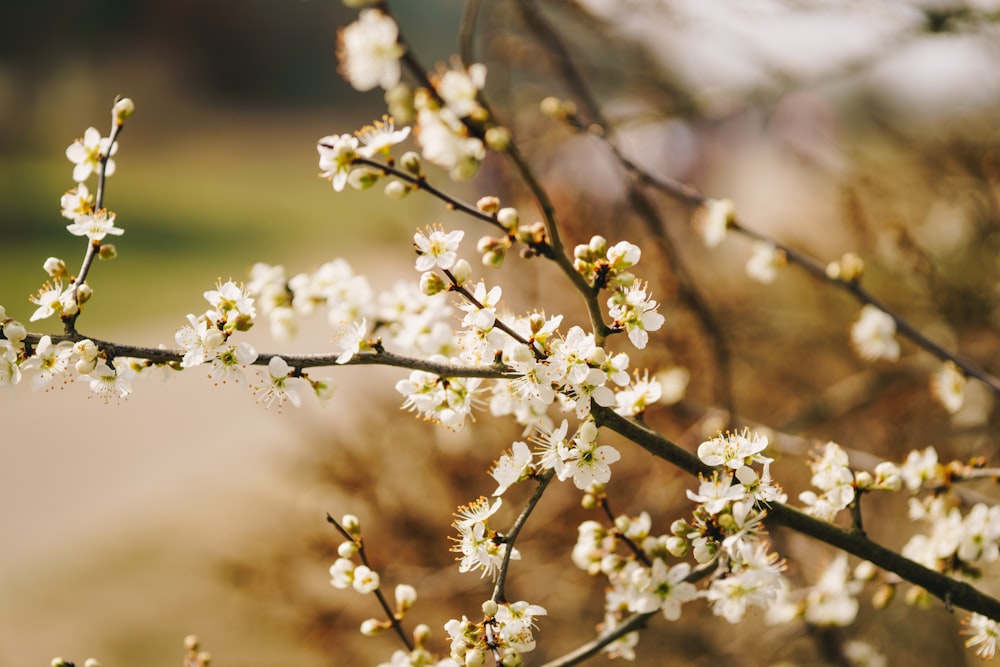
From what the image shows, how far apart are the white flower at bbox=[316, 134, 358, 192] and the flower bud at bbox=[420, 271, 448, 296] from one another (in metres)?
0.20

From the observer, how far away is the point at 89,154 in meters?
1.39

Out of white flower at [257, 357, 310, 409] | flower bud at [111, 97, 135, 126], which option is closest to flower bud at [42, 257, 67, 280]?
flower bud at [111, 97, 135, 126]

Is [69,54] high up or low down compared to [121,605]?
up

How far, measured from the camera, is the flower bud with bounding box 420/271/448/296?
46.3 inches

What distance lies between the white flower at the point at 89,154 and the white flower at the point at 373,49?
62 centimetres

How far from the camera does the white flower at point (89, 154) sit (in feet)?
4.49

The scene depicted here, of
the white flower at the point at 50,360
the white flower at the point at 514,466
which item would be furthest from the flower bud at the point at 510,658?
the white flower at the point at 50,360

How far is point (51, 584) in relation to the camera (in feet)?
16.9

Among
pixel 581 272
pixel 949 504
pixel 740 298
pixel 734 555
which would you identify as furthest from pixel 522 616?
pixel 740 298

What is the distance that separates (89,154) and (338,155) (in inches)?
25.0

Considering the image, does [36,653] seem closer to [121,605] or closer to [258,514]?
[121,605]

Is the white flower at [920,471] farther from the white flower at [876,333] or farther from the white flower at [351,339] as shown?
the white flower at [351,339]

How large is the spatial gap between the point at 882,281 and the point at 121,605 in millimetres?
5060

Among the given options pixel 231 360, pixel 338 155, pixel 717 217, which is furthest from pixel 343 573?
pixel 717 217
